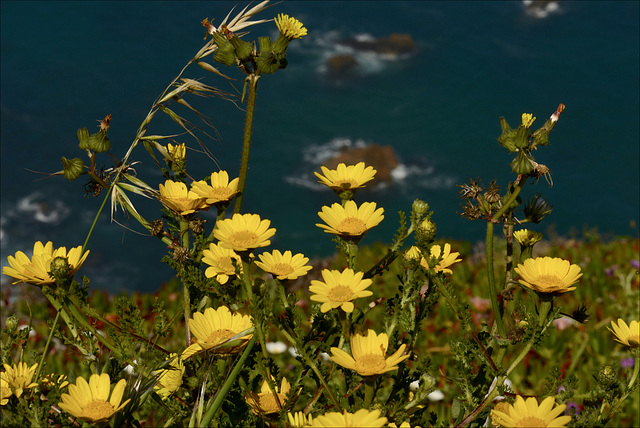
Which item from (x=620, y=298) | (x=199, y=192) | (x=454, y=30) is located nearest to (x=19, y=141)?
(x=454, y=30)

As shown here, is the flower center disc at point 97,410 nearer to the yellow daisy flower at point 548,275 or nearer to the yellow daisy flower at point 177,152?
the yellow daisy flower at point 177,152

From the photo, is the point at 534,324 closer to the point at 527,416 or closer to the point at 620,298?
the point at 527,416

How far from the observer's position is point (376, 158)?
14.8 m

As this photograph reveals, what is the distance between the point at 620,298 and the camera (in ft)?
14.3

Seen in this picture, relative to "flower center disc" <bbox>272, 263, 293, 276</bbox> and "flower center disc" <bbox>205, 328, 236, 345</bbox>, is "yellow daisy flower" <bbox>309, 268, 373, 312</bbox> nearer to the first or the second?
"flower center disc" <bbox>272, 263, 293, 276</bbox>

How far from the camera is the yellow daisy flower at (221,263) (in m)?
1.28

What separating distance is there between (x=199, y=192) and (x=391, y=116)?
52.2 ft

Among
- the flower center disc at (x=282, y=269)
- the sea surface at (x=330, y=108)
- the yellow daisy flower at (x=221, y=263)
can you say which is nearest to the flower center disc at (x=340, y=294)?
the flower center disc at (x=282, y=269)

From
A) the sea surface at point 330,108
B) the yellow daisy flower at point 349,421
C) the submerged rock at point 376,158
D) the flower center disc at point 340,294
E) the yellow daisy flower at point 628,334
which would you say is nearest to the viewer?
the yellow daisy flower at point 349,421

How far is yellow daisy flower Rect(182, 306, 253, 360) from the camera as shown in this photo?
120 cm

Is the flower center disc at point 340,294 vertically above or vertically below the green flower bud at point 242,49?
below

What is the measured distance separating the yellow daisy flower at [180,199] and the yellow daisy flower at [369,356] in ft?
1.48

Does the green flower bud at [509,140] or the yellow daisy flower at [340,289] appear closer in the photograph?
the yellow daisy flower at [340,289]

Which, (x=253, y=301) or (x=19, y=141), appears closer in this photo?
(x=253, y=301)
